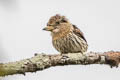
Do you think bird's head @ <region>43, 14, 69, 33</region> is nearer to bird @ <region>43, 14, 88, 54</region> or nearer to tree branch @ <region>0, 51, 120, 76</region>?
bird @ <region>43, 14, 88, 54</region>

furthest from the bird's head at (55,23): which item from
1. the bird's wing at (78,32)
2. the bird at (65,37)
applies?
the bird's wing at (78,32)

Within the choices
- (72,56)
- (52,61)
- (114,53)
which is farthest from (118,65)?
(52,61)

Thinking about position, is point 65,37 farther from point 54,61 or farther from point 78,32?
point 54,61

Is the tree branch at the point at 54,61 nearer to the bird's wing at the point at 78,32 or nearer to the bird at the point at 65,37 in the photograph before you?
the bird at the point at 65,37

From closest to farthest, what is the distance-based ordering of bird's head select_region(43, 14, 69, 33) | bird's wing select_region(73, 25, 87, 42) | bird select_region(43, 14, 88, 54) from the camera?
bird's head select_region(43, 14, 69, 33)
bird select_region(43, 14, 88, 54)
bird's wing select_region(73, 25, 87, 42)

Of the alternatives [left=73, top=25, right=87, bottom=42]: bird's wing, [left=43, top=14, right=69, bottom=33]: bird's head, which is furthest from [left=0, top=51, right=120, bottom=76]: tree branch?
[left=73, top=25, right=87, bottom=42]: bird's wing

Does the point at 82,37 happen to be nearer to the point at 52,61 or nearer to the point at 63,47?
the point at 63,47
